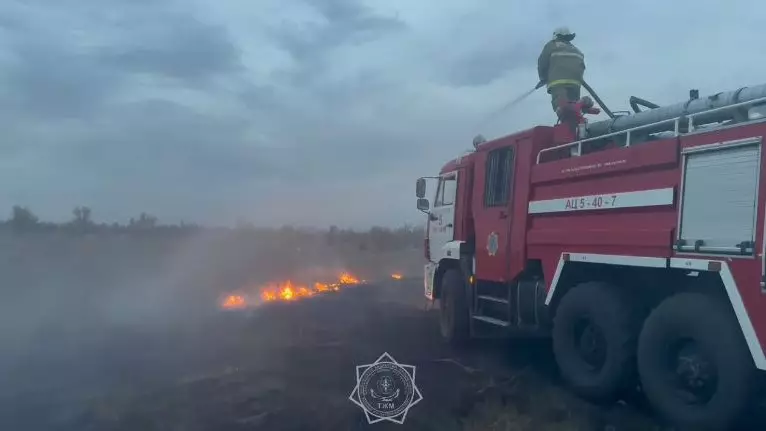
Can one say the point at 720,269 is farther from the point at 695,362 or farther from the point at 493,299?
the point at 493,299

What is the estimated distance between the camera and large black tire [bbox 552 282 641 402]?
7.64 metres

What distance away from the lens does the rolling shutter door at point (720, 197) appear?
6082 millimetres

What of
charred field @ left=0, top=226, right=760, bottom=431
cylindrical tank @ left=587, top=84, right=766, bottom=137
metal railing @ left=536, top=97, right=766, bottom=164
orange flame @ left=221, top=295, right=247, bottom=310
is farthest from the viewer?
orange flame @ left=221, top=295, right=247, bottom=310

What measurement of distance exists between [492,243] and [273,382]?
3.76m

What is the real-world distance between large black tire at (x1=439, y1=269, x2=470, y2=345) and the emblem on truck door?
143 centimetres

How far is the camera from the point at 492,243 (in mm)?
10656

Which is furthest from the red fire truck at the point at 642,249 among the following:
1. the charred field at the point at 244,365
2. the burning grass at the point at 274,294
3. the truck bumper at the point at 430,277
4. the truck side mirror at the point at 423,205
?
the burning grass at the point at 274,294

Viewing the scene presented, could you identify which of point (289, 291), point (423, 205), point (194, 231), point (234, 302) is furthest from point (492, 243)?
point (194, 231)

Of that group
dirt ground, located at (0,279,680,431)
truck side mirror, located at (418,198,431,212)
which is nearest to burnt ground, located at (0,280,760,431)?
dirt ground, located at (0,279,680,431)

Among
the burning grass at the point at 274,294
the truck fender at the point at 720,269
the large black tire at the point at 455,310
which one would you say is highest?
the truck fender at the point at 720,269

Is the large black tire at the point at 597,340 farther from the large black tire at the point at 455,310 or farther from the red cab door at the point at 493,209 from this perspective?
the large black tire at the point at 455,310

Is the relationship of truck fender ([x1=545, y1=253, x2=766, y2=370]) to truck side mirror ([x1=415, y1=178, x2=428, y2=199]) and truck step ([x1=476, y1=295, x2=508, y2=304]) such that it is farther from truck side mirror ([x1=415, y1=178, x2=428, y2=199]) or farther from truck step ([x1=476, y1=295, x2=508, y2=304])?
truck side mirror ([x1=415, y1=178, x2=428, y2=199])

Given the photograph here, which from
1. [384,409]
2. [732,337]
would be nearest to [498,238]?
[384,409]

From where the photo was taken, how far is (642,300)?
7.86m
